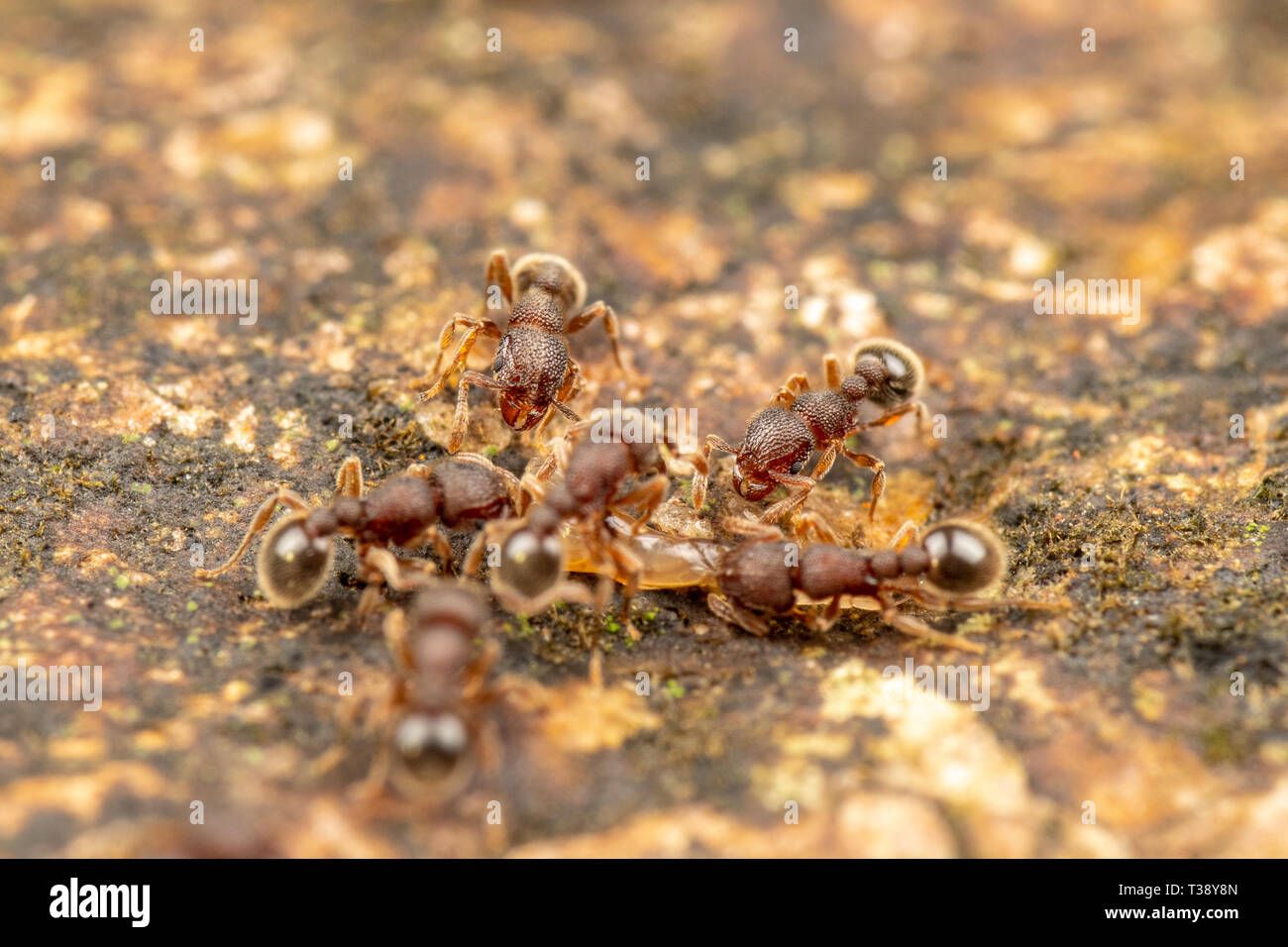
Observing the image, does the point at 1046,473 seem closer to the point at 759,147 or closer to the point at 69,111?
the point at 759,147

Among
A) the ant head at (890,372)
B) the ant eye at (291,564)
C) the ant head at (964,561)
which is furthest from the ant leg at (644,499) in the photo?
the ant head at (890,372)

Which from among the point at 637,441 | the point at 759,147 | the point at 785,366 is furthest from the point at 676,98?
the point at 637,441

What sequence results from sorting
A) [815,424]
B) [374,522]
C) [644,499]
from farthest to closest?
[815,424], [644,499], [374,522]

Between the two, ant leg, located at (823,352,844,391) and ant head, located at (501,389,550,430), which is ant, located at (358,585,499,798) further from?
ant leg, located at (823,352,844,391)

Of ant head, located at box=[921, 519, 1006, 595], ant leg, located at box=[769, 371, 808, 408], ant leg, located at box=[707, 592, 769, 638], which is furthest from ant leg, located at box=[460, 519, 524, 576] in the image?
ant head, located at box=[921, 519, 1006, 595]

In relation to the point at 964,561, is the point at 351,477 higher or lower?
higher

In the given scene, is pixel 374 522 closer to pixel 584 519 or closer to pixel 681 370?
pixel 584 519

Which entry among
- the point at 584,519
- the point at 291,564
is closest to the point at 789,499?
the point at 584,519
